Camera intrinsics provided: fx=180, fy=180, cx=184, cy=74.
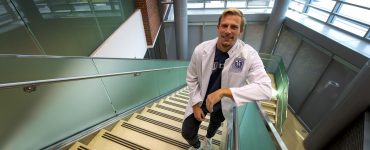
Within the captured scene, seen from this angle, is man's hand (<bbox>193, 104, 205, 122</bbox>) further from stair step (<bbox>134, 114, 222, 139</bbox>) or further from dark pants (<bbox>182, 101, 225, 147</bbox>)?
stair step (<bbox>134, 114, 222, 139</bbox>)

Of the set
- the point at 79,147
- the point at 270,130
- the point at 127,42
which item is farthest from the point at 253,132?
the point at 127,42

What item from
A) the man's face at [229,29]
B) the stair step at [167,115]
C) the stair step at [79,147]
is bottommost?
the stair step at [167,115]

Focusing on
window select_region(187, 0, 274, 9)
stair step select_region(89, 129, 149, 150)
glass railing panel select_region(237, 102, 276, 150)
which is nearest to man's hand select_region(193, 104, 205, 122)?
glass railing panel select_region(237, 102, 276, 150)

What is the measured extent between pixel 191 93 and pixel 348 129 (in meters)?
3.41

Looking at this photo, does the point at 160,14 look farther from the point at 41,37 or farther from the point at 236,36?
the point at 236,36

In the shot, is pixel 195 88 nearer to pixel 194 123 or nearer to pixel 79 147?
pixel 194 123

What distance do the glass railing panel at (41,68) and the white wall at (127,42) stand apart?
131 centimetres

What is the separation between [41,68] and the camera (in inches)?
66.6

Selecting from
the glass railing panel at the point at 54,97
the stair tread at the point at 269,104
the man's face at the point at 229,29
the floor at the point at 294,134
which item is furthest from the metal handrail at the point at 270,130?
the stair tread at the point at 269,104

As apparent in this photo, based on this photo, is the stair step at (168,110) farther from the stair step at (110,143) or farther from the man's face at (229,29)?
the man's face at (229,29)

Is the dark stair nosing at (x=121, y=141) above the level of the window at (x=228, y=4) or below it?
below

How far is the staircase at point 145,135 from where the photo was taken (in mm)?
2115

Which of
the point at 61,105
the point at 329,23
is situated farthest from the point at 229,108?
the point at 329,23

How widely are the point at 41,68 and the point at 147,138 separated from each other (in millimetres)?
1424
